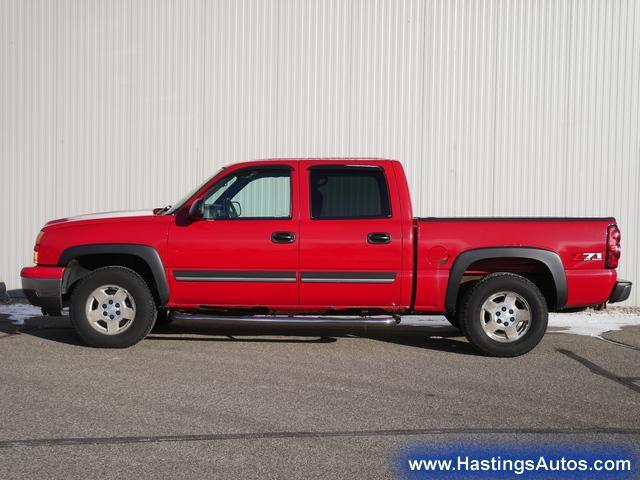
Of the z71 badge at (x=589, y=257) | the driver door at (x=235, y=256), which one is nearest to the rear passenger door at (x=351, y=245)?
the driver door at (x=235, y=256)

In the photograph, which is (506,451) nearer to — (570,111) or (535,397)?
(535,397)

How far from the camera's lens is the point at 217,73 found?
11.0m

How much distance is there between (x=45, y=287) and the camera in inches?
267

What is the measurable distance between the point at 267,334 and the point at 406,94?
4874 mm

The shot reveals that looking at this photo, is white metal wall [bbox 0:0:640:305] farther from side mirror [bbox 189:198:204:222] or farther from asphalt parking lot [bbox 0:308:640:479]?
side mirror [bbox 189:198:204:222]

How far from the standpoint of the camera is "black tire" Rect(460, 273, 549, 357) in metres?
6.58

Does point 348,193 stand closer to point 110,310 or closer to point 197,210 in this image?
point 197,210

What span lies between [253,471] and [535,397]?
8.24ft

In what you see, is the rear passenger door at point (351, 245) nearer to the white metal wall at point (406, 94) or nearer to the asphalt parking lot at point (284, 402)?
the asphalt parking lot at point (284, 402)

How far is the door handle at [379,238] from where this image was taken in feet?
21.6

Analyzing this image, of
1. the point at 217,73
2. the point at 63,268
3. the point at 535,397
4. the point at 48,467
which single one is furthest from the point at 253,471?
the point at 217,73

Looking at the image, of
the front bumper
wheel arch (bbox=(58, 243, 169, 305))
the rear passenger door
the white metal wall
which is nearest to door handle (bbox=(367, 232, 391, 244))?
the rear passenger door

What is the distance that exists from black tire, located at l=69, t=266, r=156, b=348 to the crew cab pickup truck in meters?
0.01

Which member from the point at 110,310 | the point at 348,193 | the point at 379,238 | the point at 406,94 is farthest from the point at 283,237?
the point at 406,94
